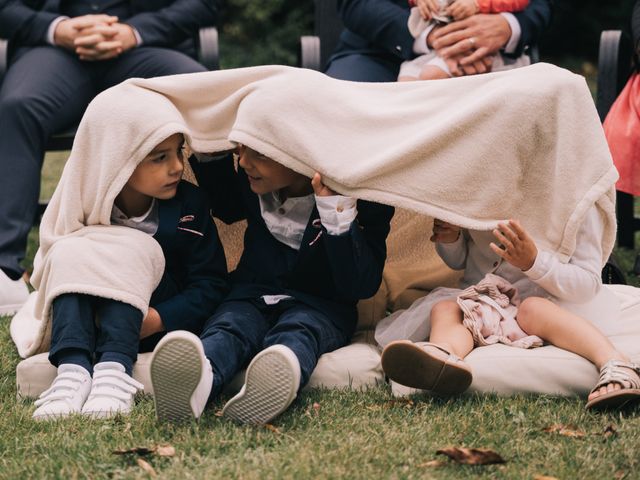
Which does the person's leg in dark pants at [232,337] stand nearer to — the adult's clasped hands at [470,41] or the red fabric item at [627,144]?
the adult's clasped hands at [470,41]

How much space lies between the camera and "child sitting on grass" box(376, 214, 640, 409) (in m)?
2.80

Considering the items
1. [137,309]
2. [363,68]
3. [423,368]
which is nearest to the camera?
[423,368]

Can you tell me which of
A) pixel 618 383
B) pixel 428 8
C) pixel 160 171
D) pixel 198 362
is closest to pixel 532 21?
pixel 428 8

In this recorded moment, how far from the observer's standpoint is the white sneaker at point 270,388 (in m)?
2.68

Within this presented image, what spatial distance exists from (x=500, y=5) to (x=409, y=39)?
386 mm

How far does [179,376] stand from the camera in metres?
2.62

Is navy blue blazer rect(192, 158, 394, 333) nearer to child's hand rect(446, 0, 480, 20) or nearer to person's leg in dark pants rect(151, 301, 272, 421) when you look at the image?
person's leg in dark pants rect(151, 301, 272, 421)

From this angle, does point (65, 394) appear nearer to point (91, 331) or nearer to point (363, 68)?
point (91, 331)

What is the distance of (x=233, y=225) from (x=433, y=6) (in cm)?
120

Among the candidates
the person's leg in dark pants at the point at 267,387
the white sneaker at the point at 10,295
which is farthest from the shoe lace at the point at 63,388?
the white sneaker at the point at 10,295

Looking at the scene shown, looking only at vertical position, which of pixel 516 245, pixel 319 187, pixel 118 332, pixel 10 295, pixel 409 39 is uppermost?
pixel 409 39

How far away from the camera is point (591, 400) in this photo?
9.07 ft

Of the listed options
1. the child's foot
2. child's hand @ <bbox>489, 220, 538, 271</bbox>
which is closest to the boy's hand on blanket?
the child's foot

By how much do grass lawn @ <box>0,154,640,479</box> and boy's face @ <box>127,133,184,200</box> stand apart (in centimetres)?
69
